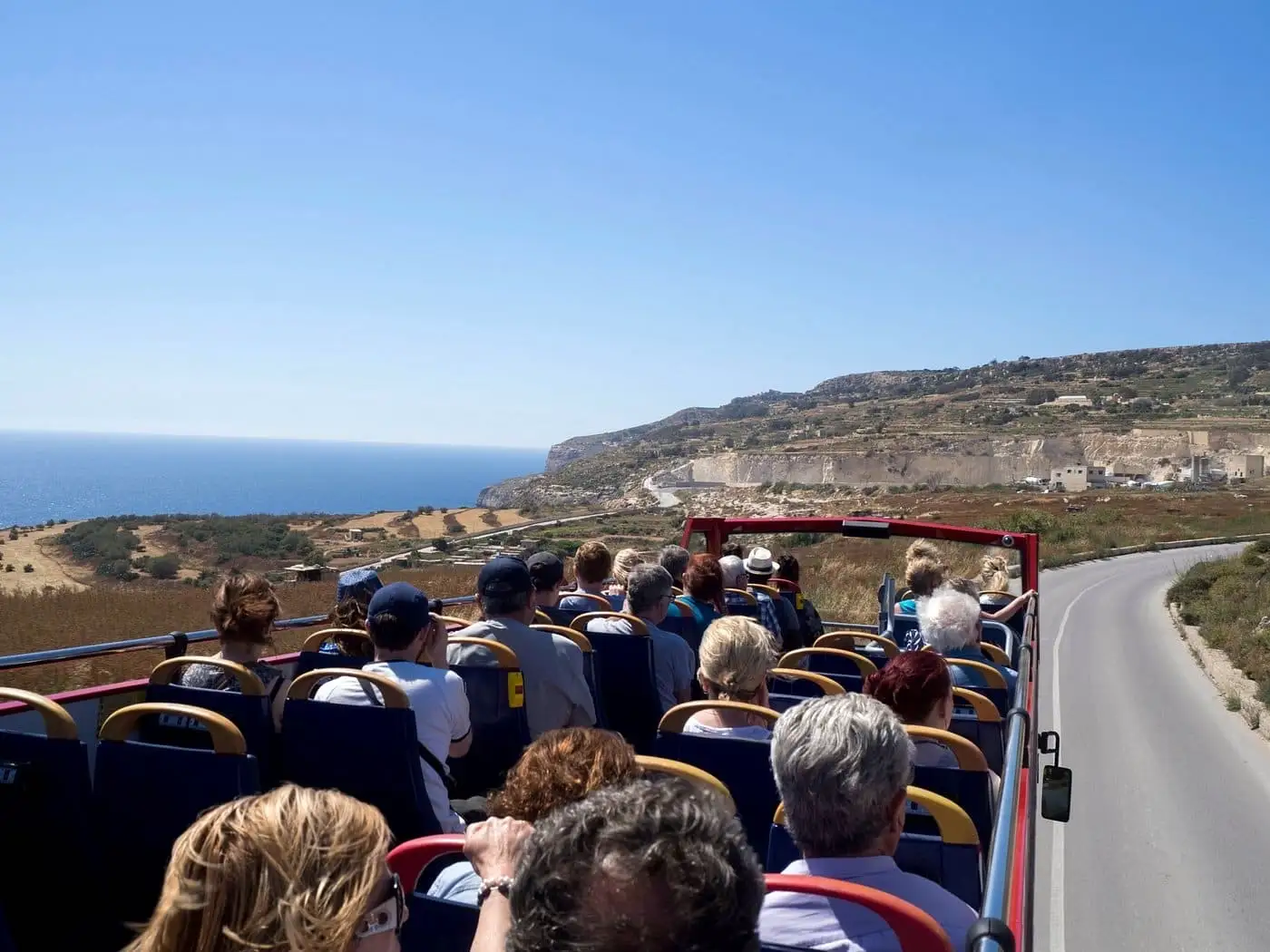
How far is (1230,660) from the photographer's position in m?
22.6

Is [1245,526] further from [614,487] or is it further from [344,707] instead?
[614,487]

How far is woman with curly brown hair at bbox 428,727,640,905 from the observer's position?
7.88 ft

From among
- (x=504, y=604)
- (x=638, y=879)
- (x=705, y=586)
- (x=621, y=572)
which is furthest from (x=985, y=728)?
(x=621, y=572)

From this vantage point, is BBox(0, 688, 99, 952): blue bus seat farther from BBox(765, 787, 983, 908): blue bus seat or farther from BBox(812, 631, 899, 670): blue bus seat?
BBox(812, 631, 899, 670): blue bus seat

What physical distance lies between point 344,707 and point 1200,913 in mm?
8294

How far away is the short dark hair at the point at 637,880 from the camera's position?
Result: 53.1 inches

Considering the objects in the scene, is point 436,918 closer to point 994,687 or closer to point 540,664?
point 540,664

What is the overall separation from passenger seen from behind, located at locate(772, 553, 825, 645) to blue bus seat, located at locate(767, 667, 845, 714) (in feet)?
12.3

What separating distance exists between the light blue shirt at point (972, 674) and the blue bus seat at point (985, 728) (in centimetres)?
90

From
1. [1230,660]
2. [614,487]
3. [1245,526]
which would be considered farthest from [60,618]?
[614,487]

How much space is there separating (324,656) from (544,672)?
1078 mm

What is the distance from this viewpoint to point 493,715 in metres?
4.82

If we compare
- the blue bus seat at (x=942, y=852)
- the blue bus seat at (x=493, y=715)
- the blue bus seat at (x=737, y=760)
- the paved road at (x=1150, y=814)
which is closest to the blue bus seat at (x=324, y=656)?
the blue bus seat at (x=493, y=715)

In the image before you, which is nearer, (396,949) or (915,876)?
(396,949)
